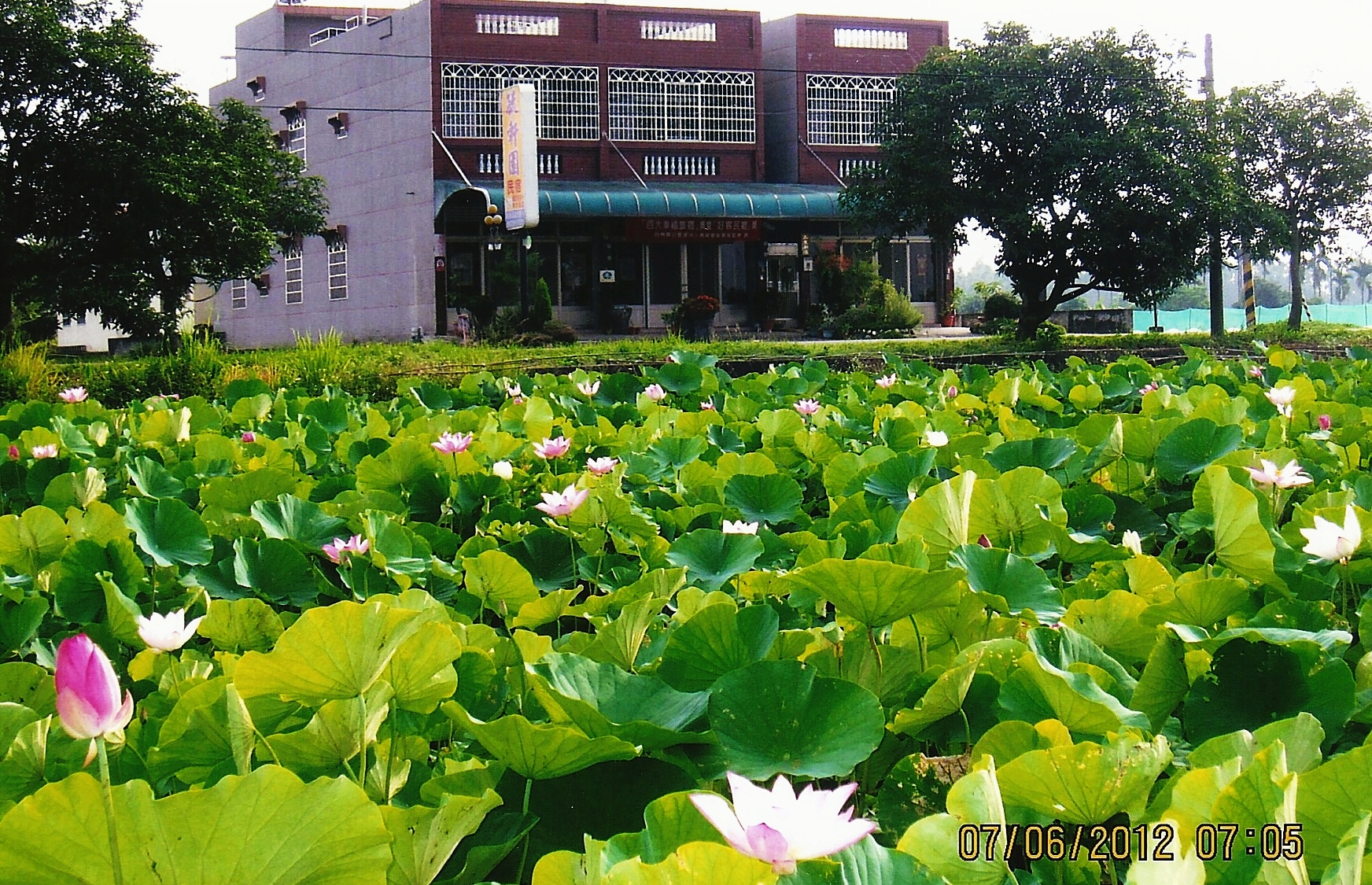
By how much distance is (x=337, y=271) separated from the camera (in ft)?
106

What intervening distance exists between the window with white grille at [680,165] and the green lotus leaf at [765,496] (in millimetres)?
29040

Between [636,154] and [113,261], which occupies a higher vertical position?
[636,154]

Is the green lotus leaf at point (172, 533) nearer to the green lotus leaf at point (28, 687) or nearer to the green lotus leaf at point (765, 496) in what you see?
the green lotus leaf at point (28, 687)

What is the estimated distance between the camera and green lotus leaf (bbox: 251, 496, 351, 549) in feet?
7.22

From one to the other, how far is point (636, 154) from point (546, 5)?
3.99m

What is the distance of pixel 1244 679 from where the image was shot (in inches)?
44.7

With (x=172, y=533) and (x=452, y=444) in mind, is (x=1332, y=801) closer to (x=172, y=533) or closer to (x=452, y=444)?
(x=172, y=533)

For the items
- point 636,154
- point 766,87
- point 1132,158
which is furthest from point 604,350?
point 766,87

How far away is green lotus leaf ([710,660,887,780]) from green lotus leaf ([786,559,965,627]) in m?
0.15

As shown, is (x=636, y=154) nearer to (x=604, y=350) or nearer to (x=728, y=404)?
(x=604, y=350)

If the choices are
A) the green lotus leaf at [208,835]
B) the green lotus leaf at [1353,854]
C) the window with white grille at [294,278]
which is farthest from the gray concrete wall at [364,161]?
the green lotus leaf at [1353,854]

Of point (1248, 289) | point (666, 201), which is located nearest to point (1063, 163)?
point (1248, 289)

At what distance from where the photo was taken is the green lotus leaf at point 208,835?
0.70 metres

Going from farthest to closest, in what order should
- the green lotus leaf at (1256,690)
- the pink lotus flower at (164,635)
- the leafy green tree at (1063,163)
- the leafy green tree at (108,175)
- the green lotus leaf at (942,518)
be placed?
the leafy green tree at (1063,163)
the leafy green tree at (108,175)
the green lotus leaf at (942,518)
the pink lotus flower at (164,635)
the green lotus leaf at (1256,690)
